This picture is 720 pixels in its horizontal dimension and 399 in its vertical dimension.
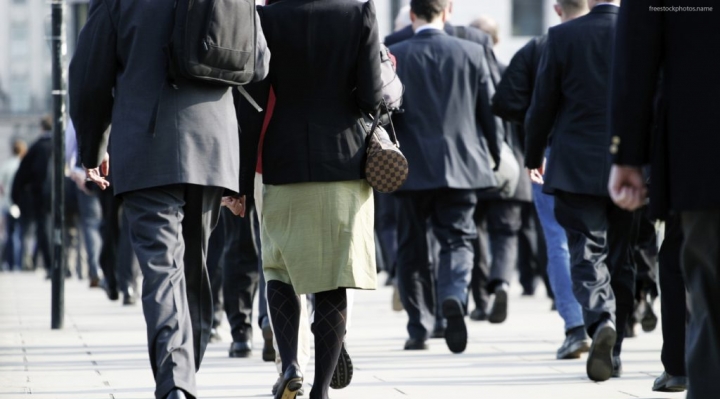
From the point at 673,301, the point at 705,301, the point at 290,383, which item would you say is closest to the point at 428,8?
the point at 673,301

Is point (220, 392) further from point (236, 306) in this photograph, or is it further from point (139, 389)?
point (236, 306)

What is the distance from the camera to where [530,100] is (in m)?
8.42

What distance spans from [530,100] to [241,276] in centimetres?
188

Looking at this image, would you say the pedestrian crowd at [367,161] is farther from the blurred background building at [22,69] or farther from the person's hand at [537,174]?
the blurred background building at [22,69]

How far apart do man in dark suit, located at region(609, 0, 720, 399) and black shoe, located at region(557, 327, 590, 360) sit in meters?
4.35

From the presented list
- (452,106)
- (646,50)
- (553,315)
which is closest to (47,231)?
Result: (553,315)

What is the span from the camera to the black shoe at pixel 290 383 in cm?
601

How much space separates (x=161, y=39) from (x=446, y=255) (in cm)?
366

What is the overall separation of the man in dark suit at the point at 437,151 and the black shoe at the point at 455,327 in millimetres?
383

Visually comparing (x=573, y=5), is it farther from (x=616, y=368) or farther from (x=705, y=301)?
(x=705, y=301)

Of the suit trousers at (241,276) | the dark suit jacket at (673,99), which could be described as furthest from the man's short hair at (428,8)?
the dark suit jacket at (673,99)

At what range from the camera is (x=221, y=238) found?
950 centimetres

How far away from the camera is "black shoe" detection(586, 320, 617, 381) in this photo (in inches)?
278

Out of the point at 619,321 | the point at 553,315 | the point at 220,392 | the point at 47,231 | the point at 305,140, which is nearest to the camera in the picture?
the point at 305,140
